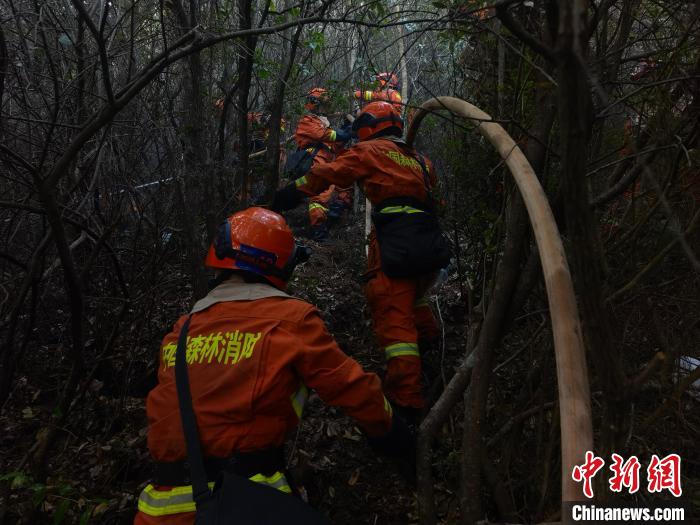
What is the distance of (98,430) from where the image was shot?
A: 3076 millimetres

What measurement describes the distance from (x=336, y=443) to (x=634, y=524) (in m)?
2.24

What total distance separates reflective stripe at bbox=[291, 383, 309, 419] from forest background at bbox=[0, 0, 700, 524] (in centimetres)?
61

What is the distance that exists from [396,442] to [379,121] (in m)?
2.66

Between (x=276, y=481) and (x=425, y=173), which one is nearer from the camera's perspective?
(x=276, y=481)

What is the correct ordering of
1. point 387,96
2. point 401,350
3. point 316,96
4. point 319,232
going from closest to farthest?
point 401,350, point 387,96, point 316,96, point 319,232

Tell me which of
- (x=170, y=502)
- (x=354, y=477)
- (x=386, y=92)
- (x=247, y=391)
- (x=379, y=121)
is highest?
(x=386, y=92)

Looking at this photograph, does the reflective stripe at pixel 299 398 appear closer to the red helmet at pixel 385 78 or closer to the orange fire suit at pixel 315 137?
the red helmet at pixel 385 78

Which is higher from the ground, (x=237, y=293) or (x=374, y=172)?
(x=374, y=172)

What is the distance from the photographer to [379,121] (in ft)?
12.6

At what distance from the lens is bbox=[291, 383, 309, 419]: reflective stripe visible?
6.17ft

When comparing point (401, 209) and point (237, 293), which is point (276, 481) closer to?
point (237, 293)
